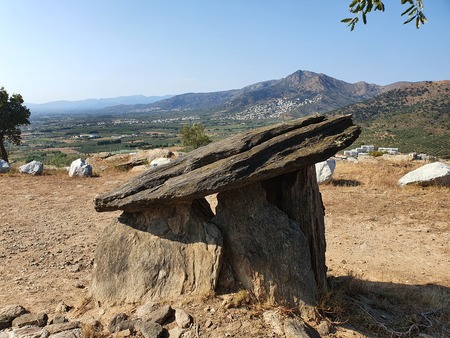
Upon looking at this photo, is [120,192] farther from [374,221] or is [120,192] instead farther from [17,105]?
[17,105]

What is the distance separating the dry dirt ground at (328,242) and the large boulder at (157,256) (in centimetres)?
36

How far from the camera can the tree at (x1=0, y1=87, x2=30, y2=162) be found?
29.4 meters

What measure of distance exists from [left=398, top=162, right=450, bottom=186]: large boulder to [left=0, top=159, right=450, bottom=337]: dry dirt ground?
40 cm

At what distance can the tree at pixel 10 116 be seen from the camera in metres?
29.4

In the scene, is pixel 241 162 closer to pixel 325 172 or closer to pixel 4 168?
pixel 325 172

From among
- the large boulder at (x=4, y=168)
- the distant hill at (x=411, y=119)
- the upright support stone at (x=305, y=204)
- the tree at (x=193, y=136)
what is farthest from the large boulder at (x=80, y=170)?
the distant hill at (x=411, y=119)

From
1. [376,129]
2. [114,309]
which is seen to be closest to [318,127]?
[114,309]

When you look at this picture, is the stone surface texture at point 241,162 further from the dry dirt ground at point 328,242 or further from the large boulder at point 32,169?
the large boulder at point 32,169

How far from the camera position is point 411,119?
249ft

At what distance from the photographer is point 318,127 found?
6.82 meters

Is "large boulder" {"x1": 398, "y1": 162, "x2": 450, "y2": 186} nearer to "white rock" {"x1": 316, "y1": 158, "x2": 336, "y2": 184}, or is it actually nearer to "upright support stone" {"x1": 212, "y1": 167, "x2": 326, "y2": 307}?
"white rock" {"x1": 316, "y1": 158, "x2": 336, "y2": 184}

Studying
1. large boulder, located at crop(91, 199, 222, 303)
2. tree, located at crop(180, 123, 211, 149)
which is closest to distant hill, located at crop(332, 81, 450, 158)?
tree, located at crop(180, 123, 211, 149)

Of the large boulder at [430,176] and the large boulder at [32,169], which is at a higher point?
the large boulder at [32,169]

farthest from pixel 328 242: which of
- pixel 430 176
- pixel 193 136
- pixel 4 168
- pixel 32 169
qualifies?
pixel 193 136
